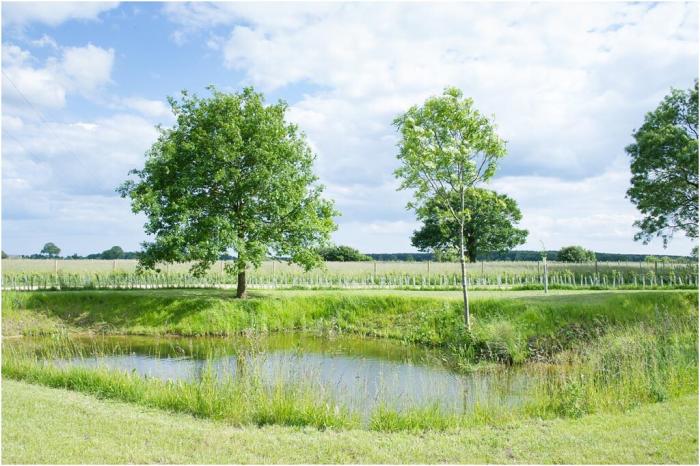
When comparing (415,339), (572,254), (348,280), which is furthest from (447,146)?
(572,254)

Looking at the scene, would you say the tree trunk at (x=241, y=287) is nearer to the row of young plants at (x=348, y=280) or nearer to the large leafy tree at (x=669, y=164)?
the row of young plants at (x=348, y=280)

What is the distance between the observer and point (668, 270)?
39469mm

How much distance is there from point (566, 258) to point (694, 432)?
61437 mm

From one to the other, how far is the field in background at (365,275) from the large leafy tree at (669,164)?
4418mm

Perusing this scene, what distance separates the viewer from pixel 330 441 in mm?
7898

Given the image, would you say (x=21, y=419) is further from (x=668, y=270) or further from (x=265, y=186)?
(x=668, y=270)

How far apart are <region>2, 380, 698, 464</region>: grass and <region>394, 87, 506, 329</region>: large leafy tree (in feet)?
34.3

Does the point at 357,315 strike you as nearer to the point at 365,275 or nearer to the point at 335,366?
the point at 335,366

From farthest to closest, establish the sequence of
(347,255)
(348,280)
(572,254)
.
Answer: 1. (572,254)
2. (347,255)
3. (348,280)

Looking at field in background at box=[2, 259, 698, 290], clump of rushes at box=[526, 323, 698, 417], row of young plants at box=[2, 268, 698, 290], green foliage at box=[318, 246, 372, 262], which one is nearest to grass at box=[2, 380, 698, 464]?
clump of rushes at box=[526, 323, 698, 417]

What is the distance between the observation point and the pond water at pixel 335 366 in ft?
34.8

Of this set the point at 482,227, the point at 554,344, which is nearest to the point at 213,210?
the point at 554,344

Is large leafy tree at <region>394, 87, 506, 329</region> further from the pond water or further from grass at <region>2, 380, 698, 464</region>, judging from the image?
grass at <region>2, 380, 698, 464</region>

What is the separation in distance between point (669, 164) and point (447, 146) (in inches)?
752
